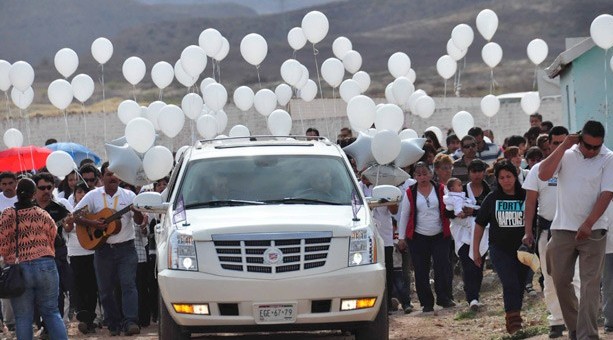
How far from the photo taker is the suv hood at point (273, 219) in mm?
11484

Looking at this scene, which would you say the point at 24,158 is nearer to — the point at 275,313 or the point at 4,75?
the point at 4,75

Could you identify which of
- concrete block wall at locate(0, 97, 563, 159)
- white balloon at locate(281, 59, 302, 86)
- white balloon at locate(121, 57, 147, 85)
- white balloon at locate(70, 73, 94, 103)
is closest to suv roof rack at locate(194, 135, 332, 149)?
white balloon at locate(281, 59, 302, 86)

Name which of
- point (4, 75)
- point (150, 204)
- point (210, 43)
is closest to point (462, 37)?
point (210, 43)

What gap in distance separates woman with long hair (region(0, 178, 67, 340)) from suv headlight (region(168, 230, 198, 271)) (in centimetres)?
159

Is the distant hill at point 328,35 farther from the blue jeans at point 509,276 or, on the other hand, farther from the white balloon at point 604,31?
the blue jeans at point 509,276

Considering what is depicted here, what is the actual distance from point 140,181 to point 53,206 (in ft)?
6.30

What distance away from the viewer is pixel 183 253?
11547 millimetres

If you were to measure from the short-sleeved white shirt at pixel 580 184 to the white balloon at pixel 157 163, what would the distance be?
6.63 metres

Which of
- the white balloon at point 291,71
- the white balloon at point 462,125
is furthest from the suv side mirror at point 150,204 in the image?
the white balloon at point 291,71

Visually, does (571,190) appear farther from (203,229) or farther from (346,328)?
(203,229)

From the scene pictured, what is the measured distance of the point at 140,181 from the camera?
55.6 feet

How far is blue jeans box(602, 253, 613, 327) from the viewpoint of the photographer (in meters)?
12.4

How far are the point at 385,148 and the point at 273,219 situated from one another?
5629 millimetres

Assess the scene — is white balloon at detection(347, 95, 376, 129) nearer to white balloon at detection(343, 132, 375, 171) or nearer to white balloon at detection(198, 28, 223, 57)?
white balloon at detection(343, 132, 375, 171)
